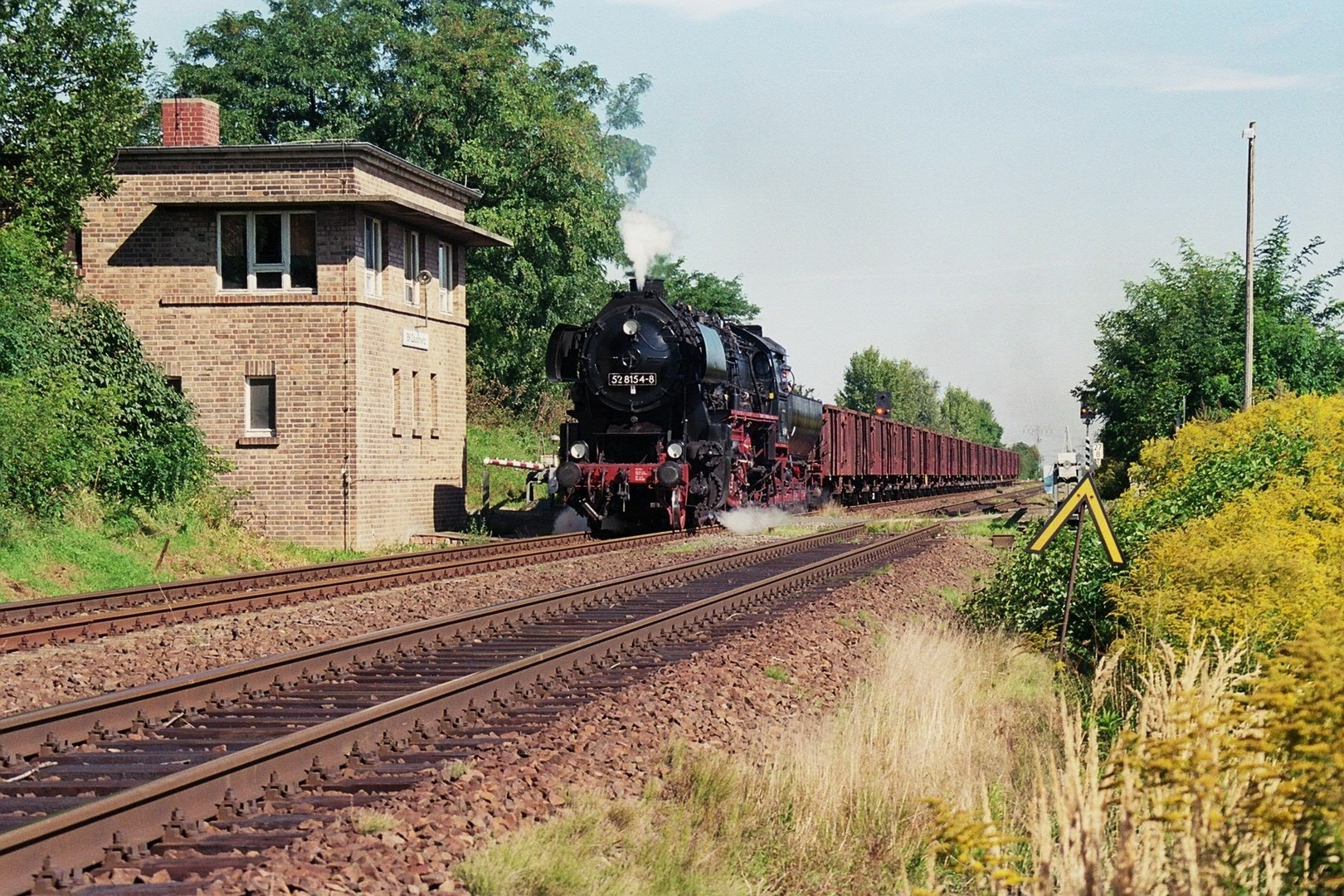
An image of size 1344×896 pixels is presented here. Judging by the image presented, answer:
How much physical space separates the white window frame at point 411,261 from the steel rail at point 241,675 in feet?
37.0

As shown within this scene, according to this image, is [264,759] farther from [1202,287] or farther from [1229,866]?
[1202,287]

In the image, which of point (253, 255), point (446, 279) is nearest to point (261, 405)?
point (253, 255)

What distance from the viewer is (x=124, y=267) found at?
23.6 metres

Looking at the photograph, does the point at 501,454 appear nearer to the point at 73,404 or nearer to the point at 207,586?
→ the point at 73,404

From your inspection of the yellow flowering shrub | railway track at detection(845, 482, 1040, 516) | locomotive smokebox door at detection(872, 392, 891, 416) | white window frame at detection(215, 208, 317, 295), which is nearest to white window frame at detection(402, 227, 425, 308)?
white window frame at detection(215, 208, 317, 295)

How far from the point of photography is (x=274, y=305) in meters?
23.1

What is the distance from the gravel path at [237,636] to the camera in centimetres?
991

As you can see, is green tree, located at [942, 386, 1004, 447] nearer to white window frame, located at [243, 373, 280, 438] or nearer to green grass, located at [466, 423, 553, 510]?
green grass, located at [466, 423, 553, 510]

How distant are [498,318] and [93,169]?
57.9 feet

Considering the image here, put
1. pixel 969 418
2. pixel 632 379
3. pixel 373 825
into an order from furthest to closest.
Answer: pixel 969 418 < pixel 632 379 < pixel 373 825

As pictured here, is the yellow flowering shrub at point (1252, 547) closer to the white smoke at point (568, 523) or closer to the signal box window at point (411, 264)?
the white smoke at point (568, 523)

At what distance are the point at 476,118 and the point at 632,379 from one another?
17.8 meters

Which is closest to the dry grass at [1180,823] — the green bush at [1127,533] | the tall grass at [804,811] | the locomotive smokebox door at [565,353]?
the tall grass at [804,811]

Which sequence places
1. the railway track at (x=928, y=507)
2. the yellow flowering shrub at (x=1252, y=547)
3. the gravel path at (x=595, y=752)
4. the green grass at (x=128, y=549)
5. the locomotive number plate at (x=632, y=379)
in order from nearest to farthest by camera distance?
the gravel path at (x=595, y=752) → the yellow flowering shrub at (x=1252, y=547) → the green grass at (x=128, y=549) → the locomotive number plate at (x=632, y=379) → the railway track at (x=928, y=507)
